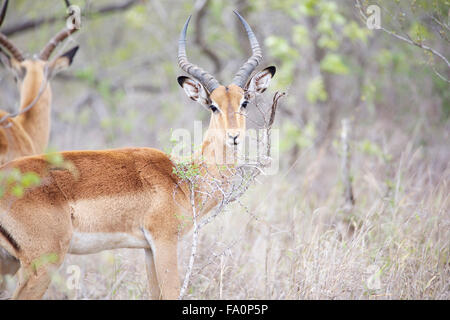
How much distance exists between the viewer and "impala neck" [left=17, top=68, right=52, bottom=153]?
628cm

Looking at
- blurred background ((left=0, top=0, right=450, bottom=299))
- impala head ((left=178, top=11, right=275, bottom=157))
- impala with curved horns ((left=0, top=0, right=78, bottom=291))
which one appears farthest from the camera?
impala with curved horns ((left=0, top=0, right=78, bottom=291))

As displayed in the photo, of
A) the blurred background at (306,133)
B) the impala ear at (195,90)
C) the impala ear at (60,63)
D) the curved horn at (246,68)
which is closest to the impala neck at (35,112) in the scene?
the impala ear at (60,63)

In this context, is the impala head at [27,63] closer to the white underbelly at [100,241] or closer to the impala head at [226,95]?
the impala head at [226,95]

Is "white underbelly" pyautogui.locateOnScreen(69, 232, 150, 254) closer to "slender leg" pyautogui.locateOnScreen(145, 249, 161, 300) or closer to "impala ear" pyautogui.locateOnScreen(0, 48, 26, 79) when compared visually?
"slender leg" pyautogui.locateOnScreen(145, 249, 161, 300)

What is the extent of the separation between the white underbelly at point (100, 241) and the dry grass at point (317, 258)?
444mm

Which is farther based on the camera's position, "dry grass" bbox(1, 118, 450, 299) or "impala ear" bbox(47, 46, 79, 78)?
"impala ear" bbox(47, 46, 79, 78)

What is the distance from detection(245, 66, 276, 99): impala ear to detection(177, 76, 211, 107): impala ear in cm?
39

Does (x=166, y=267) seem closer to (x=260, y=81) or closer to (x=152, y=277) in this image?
(x=152, y=277)

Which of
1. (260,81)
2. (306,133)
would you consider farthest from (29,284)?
(306,133)

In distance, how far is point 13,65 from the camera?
6684mm

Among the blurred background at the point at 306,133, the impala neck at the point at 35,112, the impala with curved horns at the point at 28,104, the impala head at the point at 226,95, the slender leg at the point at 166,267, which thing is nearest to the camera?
the slender leg at the point at 166,267

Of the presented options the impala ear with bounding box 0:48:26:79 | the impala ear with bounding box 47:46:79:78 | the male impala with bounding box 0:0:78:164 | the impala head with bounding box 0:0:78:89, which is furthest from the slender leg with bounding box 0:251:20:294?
the impala ear with bounding box 47:46:79:78

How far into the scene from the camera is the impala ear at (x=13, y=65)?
6625 mm

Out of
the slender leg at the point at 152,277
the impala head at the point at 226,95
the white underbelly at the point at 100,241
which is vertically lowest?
the slender leg at the point at 152,277
